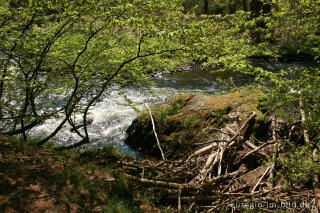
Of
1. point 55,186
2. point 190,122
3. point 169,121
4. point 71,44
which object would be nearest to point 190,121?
point 190,122

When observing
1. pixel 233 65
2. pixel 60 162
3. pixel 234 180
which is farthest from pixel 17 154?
pixel 233 65

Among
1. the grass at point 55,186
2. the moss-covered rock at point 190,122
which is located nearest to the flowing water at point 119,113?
the moss-covered rock at point 190,122

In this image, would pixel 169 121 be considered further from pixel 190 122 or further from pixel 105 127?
pixel 105 127

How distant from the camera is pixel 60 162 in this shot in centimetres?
524

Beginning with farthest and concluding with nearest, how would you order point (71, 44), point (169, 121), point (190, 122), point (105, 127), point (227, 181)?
1. point (105, 127)
2. point (169, 121)
3. point (190, 122)
4. point (71, 44)
5. point (227, 181)

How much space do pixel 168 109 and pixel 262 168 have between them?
4.36 meters

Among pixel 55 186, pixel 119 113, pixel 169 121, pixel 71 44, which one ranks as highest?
pixel 71 44

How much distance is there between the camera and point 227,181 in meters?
4.48

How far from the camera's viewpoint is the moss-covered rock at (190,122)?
21.0 ft

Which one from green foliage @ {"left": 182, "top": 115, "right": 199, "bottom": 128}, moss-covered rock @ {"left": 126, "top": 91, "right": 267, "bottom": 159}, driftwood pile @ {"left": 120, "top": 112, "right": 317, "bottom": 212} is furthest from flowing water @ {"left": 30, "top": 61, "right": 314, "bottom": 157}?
driftwood pile @ {"left": 120, "top": 112, "right": 317, "bottom": 212}

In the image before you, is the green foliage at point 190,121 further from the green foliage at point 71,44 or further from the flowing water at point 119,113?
the green foliage at point 71,44

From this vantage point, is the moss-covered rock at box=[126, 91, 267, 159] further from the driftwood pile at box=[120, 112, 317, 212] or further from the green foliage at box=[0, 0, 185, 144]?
the green foliage at box=[0, 0, 185, 144]

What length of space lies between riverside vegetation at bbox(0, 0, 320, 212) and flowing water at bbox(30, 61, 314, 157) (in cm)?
158

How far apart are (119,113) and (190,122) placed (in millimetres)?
4934
